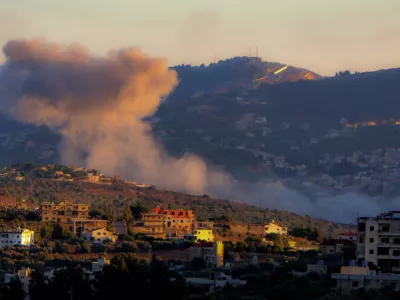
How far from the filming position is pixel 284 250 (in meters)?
73.5

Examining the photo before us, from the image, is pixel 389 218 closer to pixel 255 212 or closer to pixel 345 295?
pixel 345 295

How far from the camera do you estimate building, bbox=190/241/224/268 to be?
6825cm

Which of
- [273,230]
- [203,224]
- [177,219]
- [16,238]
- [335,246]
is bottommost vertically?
[335,246]

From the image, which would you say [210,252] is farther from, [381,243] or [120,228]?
[120,228]

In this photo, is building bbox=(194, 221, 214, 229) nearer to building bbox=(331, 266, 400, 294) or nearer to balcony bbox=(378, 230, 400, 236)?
balcony bbox=(378, 230, 400, 236)

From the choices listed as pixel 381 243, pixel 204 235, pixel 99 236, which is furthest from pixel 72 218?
pixel 381 243

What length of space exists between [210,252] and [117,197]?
1870 inches

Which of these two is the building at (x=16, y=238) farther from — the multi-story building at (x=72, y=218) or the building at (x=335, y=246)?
the building at (x=335, y=246)

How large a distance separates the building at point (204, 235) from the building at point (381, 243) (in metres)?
25.3

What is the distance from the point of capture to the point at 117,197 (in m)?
117

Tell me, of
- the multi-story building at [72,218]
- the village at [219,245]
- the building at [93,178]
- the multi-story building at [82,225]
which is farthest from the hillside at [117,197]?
the multi-story building at [82,225]

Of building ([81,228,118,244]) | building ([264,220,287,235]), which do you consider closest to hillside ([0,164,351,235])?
building ([264,220,287,235])

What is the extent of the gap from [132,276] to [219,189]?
11538 centimetres

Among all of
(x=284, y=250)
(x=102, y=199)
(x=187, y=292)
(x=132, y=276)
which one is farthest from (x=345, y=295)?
(x=102, y=199)
